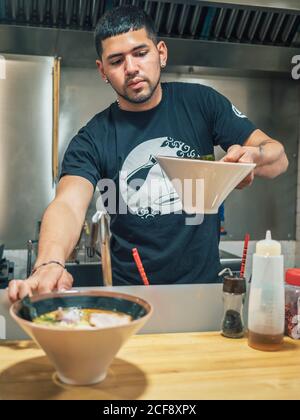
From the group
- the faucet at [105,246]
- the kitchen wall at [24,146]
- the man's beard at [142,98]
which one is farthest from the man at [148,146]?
the kitchen wall at [24,146]

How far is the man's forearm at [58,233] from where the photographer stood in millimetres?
1257

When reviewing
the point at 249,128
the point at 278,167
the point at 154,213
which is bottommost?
the point at 154,213

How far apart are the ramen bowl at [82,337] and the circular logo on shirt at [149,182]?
770 millimetres

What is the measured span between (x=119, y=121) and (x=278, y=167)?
1.98ft

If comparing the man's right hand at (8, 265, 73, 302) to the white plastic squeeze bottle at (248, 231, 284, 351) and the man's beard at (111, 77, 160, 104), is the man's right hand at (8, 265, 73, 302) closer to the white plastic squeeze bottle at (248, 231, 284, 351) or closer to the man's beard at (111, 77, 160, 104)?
the white plastic squeeze bottle at (248, 231, 284, 351)

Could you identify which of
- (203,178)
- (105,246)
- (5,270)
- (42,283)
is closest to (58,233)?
(105,246)

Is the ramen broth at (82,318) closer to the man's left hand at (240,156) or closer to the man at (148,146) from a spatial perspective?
the man's left hand at (240,156)

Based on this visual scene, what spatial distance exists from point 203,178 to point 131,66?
0.64m

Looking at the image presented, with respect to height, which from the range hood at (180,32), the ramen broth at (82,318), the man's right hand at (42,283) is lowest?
the ramen broth at (82,318)
